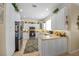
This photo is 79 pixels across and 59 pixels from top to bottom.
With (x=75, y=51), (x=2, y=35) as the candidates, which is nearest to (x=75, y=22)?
(x=75, y=51)

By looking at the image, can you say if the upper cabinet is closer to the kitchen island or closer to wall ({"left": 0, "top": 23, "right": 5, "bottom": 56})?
the kitchen island

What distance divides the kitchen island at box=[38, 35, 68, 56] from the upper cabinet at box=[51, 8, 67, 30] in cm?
61

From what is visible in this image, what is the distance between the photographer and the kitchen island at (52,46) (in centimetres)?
311

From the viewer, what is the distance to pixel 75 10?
11.7 ft

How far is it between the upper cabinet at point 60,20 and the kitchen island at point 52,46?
0.61 m

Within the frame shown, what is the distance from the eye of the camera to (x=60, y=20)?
418 centimetres

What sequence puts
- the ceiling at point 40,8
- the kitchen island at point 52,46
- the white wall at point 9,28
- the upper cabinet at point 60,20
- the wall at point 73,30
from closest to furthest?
the white wall at point 9,28 < the kitchen island at point 52,46 < the ceiling at point 40,8 < the wall at point 73,30 < the upper cabinet at point 60,20

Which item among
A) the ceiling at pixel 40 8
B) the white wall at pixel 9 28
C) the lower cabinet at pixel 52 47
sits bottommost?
the lower cabinet at pixel 52 47

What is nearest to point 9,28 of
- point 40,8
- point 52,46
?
point 52,46

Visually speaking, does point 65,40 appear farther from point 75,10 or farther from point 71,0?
point 71,0

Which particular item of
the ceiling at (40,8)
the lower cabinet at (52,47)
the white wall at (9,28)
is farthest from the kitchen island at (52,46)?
the ceiling at (40,8)

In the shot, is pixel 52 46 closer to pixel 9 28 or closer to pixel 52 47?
pixel 52 47

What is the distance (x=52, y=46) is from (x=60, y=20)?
1.29 metres

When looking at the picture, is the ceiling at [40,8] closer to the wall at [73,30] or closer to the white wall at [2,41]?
the wall at [73,30]
